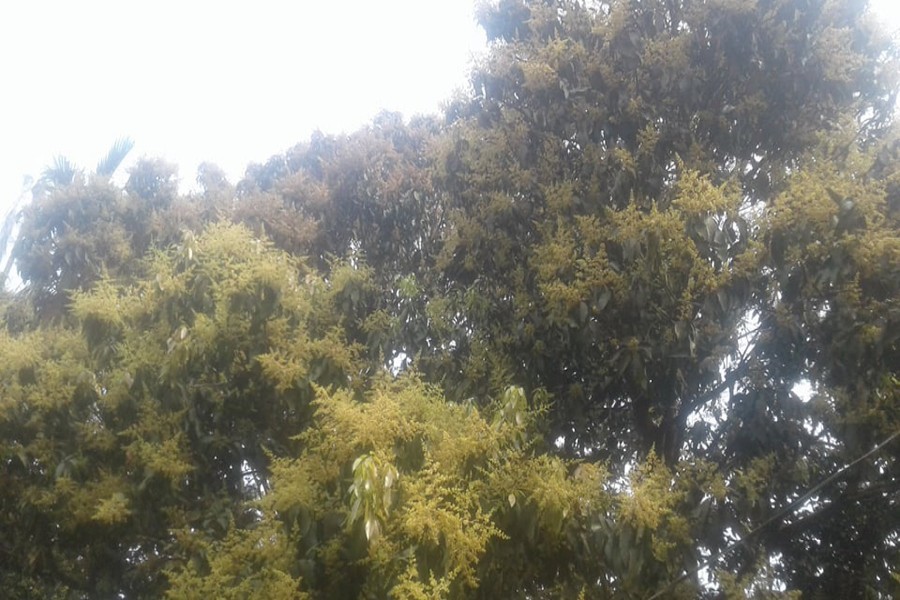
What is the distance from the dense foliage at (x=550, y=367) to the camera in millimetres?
4355

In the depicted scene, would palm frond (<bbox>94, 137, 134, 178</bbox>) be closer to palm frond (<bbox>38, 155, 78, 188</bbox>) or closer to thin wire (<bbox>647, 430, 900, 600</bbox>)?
palm frond (<bbox>38, 155, 78, 188</bbox>)

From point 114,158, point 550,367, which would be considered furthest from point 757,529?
point 114,158

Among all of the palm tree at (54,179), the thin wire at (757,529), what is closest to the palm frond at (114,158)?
the palm tree at (54,179)

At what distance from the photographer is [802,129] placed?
605cm

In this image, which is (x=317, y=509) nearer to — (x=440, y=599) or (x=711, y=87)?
(x=440, y=599)

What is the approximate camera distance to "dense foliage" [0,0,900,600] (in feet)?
14.3

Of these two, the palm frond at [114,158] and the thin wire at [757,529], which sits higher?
the palm frond at [114,158]

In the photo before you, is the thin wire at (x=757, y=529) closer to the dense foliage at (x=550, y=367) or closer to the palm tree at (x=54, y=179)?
the dense foliage at (x=550, y=367)

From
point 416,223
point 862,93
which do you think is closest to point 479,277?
point 416,223

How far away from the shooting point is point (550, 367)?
19.5 feet

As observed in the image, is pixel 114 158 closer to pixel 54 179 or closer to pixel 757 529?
pixel 54 179

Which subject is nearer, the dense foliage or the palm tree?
the dense foliage

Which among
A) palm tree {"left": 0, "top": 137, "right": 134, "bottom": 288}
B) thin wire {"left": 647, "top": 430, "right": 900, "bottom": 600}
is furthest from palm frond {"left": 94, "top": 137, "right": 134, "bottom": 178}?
thin wire {"left": 647, "top": 430, "right": 900, "bottom": 600}

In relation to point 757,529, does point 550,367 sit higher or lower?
higher
